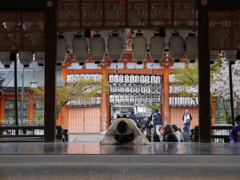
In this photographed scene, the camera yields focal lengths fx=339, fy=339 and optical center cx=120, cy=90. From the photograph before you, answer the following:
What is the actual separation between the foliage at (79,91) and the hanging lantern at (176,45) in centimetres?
1013

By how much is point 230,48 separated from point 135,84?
13.2 metres

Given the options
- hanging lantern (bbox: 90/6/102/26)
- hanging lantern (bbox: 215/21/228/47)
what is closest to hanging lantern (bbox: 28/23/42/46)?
hanging lantern (bbox: 90/6/102/26)

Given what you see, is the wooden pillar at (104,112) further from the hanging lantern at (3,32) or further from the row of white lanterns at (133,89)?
the hanging lantern at (3,32)

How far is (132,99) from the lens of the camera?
16141 mm

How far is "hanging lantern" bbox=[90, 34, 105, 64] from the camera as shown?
3.37m

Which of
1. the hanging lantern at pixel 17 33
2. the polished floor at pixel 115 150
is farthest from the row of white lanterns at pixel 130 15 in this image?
the polished floor at pixel 115 150

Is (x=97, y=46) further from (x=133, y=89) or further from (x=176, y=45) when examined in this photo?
(x=133, y=89)

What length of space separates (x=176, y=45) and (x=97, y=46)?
784mm

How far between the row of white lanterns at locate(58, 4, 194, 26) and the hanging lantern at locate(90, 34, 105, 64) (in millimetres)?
182

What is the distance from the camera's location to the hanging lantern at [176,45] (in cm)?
335

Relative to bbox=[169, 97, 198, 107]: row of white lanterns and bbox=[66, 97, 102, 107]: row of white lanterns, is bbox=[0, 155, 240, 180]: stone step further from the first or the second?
bbox=[169, 97, 198, 107]: row of white lanterns

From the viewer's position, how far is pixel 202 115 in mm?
3006

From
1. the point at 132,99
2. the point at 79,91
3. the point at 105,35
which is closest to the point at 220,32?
the point at 105,35

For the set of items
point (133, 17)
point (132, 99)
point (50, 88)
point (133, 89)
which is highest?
point (133, 89)
